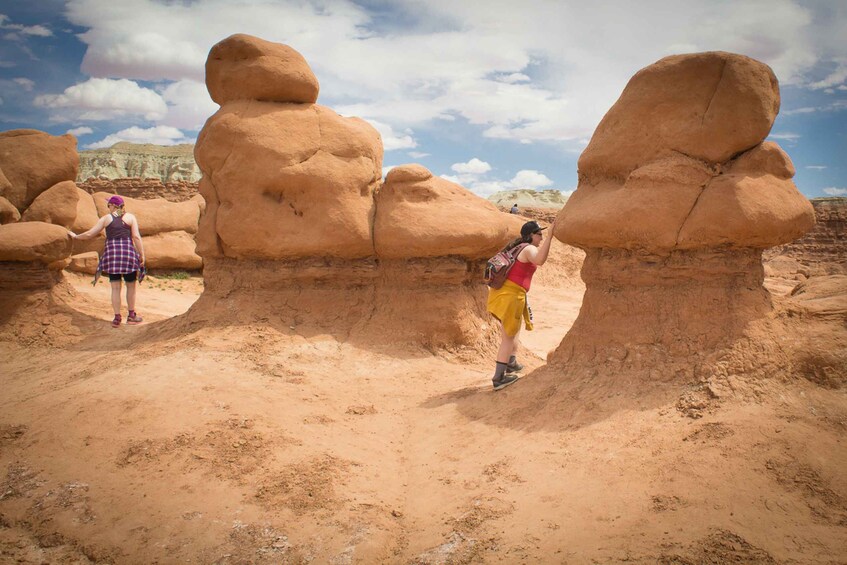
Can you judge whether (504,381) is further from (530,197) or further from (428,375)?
(530,197)

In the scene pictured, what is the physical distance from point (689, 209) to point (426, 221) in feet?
10.2

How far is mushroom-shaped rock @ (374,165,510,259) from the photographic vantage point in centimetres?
659

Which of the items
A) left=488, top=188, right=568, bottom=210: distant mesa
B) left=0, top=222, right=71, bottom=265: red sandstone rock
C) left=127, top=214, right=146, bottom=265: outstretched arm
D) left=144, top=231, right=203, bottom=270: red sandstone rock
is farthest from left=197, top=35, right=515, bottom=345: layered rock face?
left=488, top=188, right=568, bottom=210: distant mesa

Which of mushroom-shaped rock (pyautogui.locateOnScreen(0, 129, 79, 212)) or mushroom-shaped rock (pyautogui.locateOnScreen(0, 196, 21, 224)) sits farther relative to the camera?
mushroom-shaped rock (pyautogui.locateOnScreen(0, 129, 79, 212))

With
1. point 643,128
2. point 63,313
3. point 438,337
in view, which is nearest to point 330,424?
point 438,337

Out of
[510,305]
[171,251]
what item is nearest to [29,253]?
[510,305]

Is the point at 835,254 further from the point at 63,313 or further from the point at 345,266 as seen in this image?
the point at 63,313

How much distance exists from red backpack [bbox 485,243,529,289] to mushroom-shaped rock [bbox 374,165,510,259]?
1.55 meters

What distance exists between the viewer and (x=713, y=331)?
157 inches

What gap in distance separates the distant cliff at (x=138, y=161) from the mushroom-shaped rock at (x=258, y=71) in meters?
49.0

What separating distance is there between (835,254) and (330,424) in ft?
72.1

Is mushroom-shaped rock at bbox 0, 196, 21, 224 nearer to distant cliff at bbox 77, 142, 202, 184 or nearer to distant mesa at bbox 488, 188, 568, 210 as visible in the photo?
distant mesa at bbox 488, 188, 568, 210

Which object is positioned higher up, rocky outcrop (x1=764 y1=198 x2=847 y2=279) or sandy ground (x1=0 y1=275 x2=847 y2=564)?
rocky outcrop (x1=764 y1=198 x2=847 y2=279)

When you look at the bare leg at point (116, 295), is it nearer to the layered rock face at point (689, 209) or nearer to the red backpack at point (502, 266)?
the red backpack at point (502, 266)
